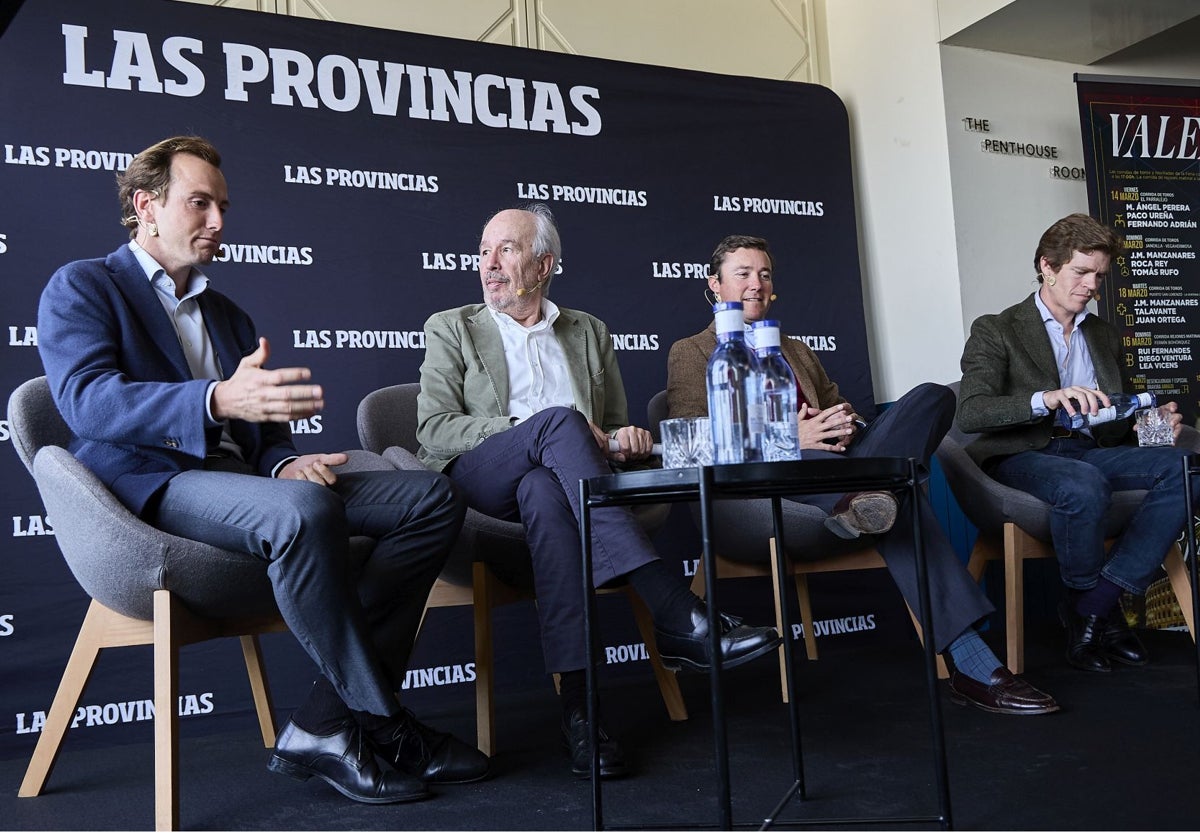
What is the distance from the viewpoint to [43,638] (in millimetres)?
2953

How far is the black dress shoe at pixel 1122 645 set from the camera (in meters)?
3.16

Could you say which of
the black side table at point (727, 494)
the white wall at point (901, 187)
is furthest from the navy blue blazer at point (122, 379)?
the white wall at point (901, 187)

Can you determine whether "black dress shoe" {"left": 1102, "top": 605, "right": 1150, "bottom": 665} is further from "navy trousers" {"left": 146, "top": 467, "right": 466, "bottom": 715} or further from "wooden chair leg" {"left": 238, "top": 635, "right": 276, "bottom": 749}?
"wooden chair leg" {"left": 238, "top": 635, "right": 276, "bottom": 749}

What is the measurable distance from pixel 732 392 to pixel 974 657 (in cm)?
125

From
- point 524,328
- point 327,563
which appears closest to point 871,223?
point 524,328

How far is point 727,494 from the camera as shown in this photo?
159 centimetres

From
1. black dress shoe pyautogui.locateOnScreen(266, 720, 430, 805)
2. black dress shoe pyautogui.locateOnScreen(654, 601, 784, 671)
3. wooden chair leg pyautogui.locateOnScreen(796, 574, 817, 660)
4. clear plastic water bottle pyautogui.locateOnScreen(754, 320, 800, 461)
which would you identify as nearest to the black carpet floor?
black dress shoe pyautogui.locateOnScreen(266, 720, 430, 805)

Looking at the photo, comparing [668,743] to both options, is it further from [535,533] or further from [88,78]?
[88,78]

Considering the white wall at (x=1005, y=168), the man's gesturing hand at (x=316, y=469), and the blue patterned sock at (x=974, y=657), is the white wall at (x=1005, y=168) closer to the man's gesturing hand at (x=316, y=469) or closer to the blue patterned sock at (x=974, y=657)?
the blue patterned sock at (x=974, y=657)

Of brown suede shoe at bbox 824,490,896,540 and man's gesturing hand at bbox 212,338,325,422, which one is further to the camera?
brown suede shoe at bbox 824,490,896,540

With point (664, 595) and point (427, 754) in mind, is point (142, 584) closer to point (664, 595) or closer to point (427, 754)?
point (427, 754)

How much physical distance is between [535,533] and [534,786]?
0.50 metres

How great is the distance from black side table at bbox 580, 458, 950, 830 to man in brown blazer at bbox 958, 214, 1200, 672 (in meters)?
1.58

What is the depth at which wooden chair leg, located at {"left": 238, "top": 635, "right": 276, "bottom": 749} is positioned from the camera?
2.59 metres
